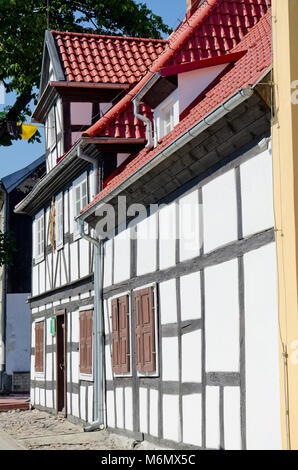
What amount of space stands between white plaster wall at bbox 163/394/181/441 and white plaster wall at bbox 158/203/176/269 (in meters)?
1.85

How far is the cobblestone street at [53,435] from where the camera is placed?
42.9ft

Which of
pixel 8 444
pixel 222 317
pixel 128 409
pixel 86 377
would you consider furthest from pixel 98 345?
pixel 222 317

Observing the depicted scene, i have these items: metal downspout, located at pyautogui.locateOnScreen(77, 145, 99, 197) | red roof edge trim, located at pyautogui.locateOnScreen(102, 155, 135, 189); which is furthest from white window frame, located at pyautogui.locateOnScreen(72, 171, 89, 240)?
red roof edge trim, located at pyautogui.locateOnScreen(102, 155, 135, 189)

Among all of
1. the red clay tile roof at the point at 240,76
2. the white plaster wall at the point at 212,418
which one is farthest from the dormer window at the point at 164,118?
the white plaster wall at the point at 212,418

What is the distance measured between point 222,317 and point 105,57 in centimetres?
1065

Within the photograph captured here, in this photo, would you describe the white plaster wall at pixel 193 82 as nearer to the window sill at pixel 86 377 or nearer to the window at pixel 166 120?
the window at pixel 166 120

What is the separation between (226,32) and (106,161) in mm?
3376

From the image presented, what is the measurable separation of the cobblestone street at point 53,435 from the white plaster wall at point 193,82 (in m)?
5.28

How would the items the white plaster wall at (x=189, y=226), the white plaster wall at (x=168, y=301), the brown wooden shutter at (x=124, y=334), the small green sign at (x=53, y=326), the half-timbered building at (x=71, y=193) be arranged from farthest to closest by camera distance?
the small green sign at (x=53, y=326) → the half-timbered building at (x=71, y=193) → the brown wooden shutter at (x=124, y=334) → the white plaster wall at (x=168, y=301) → the white plaster wall at (x=189, y=226)

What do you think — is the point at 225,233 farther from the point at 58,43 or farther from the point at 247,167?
the point at 58,43

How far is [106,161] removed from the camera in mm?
15766

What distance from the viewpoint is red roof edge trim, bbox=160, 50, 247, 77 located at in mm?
12555

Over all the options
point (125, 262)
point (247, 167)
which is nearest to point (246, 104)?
point (247, 167)

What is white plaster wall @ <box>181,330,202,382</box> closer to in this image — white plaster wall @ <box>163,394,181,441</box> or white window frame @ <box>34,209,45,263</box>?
white plaster wall @ <box>163,394,181,441</box>
